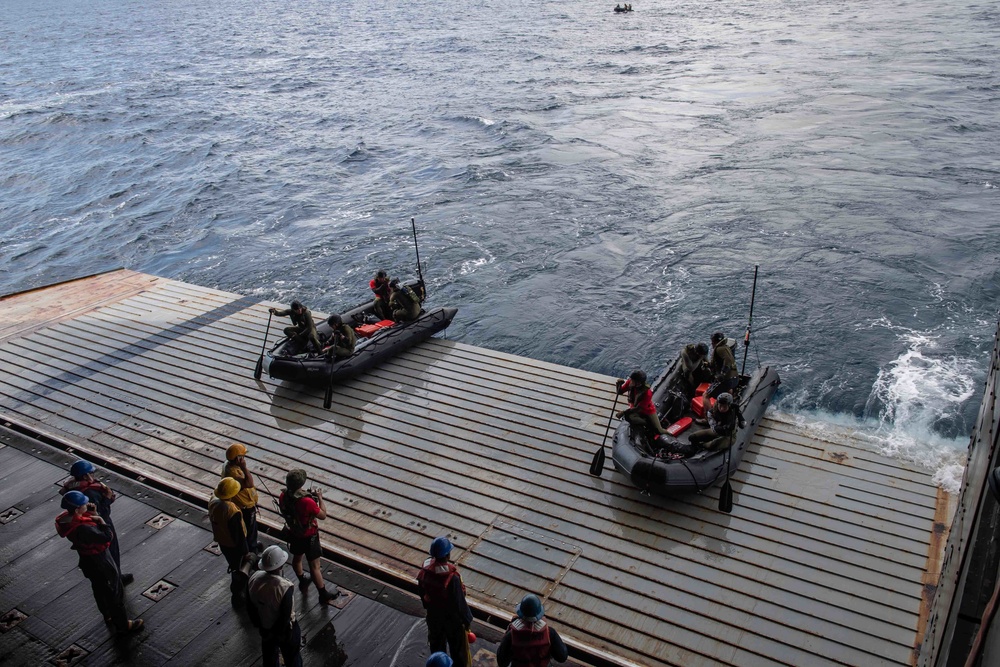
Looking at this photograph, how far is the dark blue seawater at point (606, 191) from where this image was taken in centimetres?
1897

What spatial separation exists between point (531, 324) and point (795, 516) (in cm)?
1110

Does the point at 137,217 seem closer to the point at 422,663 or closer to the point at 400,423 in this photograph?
the point at 400,423

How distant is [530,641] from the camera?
18.8 ft

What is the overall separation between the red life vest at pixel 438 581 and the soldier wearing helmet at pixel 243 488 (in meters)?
2.22

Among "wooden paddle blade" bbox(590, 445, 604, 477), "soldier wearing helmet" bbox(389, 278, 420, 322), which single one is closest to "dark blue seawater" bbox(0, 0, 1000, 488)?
"wooden paddle blade" bbox(590, 445, 604, 477)

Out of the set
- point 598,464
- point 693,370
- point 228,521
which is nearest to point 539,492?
point 598,464

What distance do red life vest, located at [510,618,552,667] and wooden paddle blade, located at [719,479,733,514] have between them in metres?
4.44

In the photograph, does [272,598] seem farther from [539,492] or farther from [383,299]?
[383,299]

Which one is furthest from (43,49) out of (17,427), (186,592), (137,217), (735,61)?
(186,592)

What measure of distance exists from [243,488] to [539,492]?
4012 millimetres

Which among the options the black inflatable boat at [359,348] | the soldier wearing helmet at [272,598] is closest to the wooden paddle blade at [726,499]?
the soldier wearing helmet at [272,598]

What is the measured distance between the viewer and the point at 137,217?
3017 cm

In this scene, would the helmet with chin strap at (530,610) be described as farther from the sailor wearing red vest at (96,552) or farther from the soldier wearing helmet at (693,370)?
the soldier wearing helmet at (693,370)

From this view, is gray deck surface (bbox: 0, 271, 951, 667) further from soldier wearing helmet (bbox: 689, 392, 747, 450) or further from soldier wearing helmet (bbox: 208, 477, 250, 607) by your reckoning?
soldier wearing helmet (bbox: 208, 477, 250, 607)
